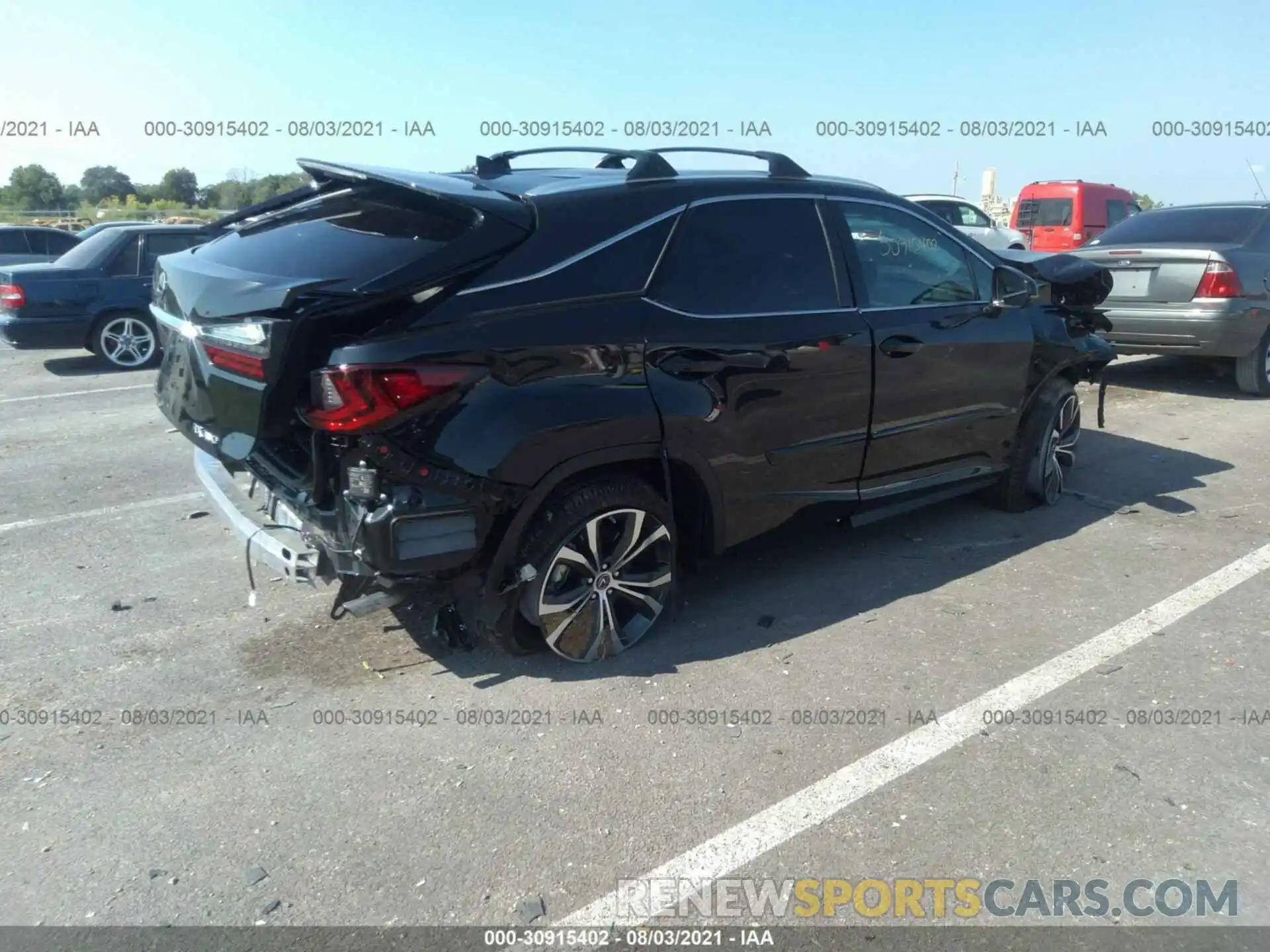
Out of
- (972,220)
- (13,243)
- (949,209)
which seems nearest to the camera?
(13,243)

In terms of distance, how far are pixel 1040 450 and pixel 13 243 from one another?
53.3 feet

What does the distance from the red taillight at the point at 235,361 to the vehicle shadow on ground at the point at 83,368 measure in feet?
26.8

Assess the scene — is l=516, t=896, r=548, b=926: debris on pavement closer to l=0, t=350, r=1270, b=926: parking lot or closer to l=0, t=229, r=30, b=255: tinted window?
l=0, t=350, r=1270, b=926: parking lot

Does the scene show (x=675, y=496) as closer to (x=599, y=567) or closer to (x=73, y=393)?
(x=599, y=567)

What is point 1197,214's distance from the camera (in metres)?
9.62

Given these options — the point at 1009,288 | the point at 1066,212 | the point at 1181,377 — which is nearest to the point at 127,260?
the point at 1009,288

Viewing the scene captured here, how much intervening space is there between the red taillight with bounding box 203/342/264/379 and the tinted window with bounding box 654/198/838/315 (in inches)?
59.4

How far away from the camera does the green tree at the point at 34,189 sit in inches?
1718

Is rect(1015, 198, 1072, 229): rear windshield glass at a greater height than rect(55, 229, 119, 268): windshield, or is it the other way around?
rect(1015, 198, 1072, 229): rear windshield glass

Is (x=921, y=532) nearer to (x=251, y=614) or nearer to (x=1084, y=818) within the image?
(x=1084, y=818)

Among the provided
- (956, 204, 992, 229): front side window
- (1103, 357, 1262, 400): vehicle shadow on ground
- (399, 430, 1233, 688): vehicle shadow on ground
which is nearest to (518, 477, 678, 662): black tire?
(399, 430, 1233, 688): vehicle shadow on ground

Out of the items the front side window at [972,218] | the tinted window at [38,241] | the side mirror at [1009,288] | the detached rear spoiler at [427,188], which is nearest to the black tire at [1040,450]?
the side mirror at [1009,288]

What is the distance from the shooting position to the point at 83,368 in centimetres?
1112

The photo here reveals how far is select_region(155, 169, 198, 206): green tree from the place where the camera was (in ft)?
145
